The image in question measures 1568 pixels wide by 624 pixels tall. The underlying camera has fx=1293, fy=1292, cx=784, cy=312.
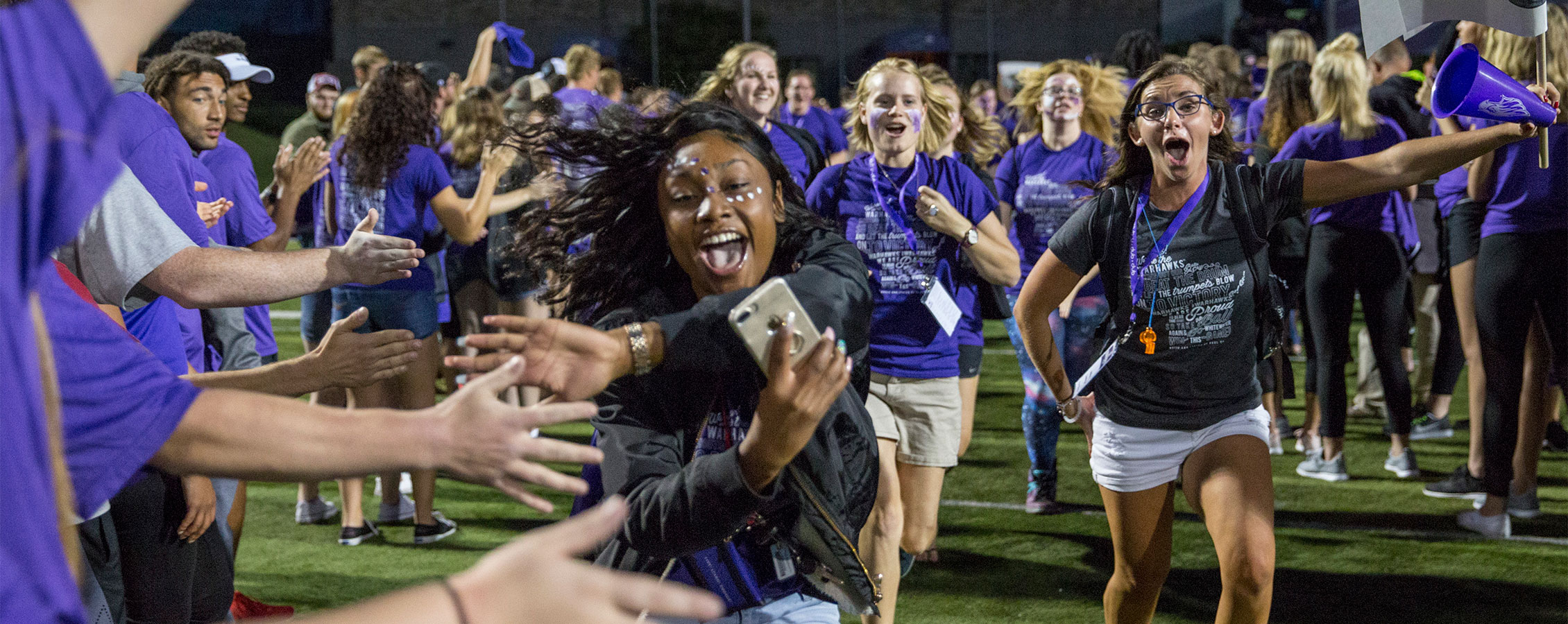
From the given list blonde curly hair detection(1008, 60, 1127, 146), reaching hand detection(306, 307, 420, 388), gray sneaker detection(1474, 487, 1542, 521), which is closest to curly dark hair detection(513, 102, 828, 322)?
reaching hand detection(306, 307, 420, 388)

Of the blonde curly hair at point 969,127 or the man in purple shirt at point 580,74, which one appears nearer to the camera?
the blonde curly hair at point 969,127

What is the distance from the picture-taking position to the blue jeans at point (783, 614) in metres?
2.31

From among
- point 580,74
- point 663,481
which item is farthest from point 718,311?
point 580,74

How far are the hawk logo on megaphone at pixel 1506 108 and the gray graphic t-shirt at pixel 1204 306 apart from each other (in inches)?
19.2

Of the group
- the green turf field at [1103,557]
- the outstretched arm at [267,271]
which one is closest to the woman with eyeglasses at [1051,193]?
the green turf field at [1103,557]

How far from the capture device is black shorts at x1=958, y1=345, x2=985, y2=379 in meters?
4.59

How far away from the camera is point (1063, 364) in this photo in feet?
17.5

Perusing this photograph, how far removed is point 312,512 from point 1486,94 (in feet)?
16.6

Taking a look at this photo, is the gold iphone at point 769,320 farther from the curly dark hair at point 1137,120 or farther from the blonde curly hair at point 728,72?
the blonde curly hair at point 728,72

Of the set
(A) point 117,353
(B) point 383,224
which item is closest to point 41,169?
(A) point 117,353

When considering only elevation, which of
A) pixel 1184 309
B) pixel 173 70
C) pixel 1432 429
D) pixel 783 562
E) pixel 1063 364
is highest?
pixel 173 70

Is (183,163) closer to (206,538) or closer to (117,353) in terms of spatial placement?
(206,538)

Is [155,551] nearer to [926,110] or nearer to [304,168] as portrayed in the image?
[304,168]

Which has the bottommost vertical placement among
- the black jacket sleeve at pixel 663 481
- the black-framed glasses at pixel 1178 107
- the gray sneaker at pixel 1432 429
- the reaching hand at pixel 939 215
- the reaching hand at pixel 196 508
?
the gray sneaker at pixel 1432 429
